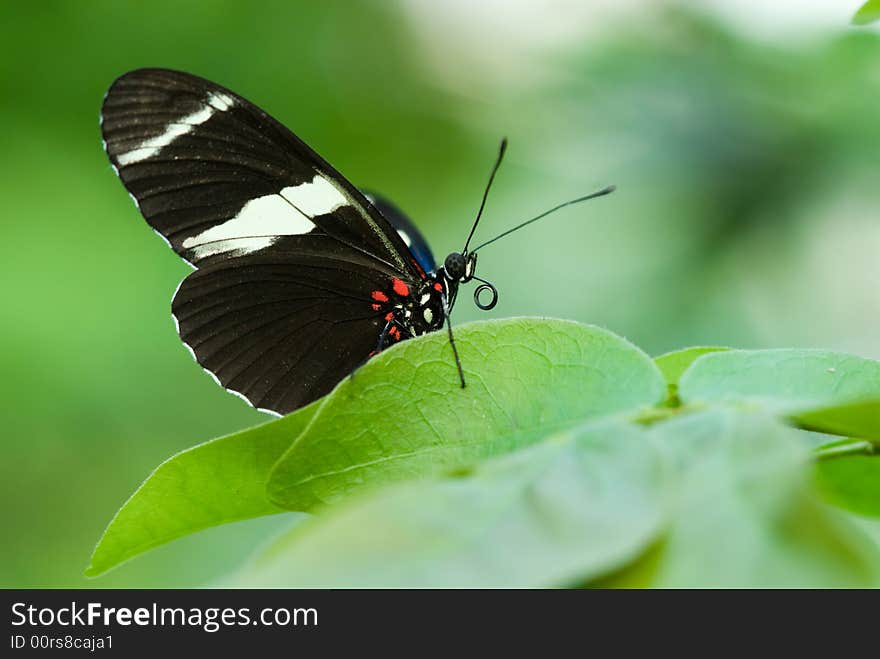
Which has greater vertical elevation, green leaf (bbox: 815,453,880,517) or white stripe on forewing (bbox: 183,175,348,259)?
white stripe on forewing (bbox: 183,175,348,259)

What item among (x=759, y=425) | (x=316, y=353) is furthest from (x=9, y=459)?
(x=759, y=425)

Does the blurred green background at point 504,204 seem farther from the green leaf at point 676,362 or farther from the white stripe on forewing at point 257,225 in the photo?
the green leaf at point 676,362

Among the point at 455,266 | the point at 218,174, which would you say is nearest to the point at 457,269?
the point at 455,266

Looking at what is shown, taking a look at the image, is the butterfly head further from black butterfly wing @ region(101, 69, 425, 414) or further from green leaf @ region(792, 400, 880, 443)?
green leaf @ region(792, 400, 880, 443)

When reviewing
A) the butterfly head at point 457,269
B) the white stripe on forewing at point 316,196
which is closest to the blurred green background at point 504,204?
the butterfly head at point 457,269

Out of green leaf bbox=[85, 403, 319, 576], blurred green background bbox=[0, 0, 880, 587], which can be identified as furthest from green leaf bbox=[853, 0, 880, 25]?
blurred green background bbox=[0, 0, 880, 587]

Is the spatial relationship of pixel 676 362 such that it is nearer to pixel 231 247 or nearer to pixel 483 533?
pixel 483 533
